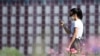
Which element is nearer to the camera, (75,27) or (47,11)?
(75,27)

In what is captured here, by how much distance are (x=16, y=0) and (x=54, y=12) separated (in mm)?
1149

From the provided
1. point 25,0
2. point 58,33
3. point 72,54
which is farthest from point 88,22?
point 72,54

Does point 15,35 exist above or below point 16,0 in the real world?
below

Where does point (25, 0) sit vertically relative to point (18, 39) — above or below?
above

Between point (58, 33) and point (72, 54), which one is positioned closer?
point (72, 54)

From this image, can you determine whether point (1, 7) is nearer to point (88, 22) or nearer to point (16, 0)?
point (16, 0)

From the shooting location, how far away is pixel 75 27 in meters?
5.97

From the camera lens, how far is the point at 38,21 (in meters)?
13.0

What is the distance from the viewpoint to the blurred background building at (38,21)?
505 inches

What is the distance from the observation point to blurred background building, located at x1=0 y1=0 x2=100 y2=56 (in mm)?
12828

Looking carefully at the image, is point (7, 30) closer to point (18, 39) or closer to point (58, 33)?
point (18, 39)

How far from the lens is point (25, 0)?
13.2m

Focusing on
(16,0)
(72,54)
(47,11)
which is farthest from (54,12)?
(72,54)

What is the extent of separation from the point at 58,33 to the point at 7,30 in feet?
4.69
